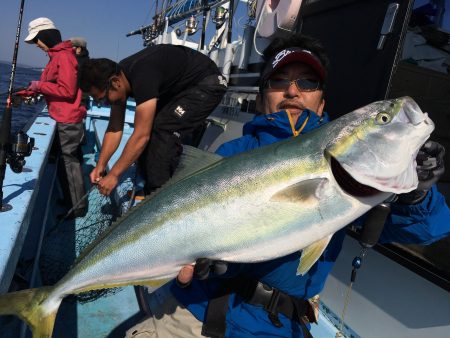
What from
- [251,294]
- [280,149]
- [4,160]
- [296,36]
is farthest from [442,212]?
[4,160]

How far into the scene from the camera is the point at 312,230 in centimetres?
146

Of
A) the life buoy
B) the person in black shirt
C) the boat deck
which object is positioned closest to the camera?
the boat deck

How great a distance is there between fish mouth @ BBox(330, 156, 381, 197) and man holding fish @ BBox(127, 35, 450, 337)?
0.29m

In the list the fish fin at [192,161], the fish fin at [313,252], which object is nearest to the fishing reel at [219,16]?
the fish fin at [192,161]

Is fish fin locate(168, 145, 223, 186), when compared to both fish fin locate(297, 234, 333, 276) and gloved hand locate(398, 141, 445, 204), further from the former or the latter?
gloved hand locate(398, 141, 445, 204)

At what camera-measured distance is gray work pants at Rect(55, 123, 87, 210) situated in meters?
4.86

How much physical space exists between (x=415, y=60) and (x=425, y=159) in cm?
185

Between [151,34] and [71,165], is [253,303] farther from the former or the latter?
[151,34]

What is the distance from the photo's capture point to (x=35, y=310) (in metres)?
1.80

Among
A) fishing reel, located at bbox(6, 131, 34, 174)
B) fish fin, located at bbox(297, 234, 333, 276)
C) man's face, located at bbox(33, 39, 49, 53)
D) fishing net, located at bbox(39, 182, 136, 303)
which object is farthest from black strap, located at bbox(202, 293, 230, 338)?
man's face, located at bbox(33, 39, 49, 53)

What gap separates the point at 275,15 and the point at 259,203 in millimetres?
3889

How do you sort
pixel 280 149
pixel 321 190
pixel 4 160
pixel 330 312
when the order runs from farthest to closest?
pixel 330 312, pixel 4 160, pixel 280 149, pixel 321 190

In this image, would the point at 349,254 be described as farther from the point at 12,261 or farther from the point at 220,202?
the point at 12,261

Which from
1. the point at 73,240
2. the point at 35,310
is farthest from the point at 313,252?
the point at 73,240
